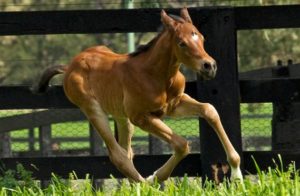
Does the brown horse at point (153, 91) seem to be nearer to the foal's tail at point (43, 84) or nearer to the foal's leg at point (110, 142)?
the foal's leg at point (110, 142)

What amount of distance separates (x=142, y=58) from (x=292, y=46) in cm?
1764

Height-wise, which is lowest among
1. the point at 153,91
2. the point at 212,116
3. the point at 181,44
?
the point at 212,116

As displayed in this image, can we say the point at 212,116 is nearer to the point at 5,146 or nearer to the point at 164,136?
the point at 164,136

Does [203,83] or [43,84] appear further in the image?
[43,84]

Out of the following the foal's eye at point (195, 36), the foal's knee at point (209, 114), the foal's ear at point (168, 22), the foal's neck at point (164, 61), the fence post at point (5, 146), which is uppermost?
the foal's ear at point (168, 22)

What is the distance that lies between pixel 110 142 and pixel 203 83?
0.93m

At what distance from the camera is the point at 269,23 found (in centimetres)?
852

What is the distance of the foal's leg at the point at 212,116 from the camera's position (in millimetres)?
7656

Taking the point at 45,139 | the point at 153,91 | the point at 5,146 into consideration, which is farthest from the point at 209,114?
the point at 45,139

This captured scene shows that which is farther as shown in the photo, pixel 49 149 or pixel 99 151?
pixel 49 149

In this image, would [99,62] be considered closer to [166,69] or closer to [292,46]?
[166,69]

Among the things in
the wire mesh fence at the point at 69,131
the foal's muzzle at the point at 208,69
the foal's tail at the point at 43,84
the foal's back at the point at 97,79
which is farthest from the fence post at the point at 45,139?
the foal's muzzle at the point at 208,69

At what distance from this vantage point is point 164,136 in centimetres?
773

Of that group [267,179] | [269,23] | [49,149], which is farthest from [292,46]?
[267,179]
